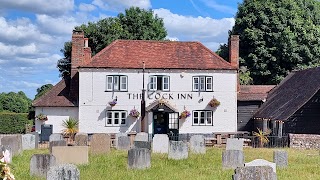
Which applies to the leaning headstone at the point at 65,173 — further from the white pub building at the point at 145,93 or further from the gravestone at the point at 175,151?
the white pub building at the point at 145,93

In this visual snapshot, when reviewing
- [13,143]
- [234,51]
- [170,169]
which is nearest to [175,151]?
[170,169]

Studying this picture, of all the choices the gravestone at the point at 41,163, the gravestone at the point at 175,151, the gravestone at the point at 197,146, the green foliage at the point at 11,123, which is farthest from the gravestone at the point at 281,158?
the green foliage at the point at 11,123

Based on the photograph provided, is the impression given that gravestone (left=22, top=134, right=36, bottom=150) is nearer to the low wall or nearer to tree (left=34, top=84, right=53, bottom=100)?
the low wall

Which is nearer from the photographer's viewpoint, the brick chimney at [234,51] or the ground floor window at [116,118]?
the ground floor window at [116,118]

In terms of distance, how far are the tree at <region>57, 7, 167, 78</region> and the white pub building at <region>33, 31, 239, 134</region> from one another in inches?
502

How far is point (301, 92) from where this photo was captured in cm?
3612

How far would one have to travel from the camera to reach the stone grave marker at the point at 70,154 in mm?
19484

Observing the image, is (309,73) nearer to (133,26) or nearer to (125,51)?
(125,51)

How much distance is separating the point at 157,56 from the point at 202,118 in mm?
6154

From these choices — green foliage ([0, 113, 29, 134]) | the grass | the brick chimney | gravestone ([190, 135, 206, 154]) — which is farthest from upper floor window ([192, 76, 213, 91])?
green foliage ([0, 113, 29, 134])

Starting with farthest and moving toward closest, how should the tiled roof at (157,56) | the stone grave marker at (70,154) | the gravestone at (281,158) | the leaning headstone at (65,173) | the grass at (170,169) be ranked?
1. the tiled roof at (157,56)
2. the stone grave marker at (70,154)
3. the gravestone at (281,158)
4. the grass at (170,169)
5. the leaning headstone at (65,173)

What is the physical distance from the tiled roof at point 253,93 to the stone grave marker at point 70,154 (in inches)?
877

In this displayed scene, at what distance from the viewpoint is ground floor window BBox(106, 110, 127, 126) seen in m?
37.9

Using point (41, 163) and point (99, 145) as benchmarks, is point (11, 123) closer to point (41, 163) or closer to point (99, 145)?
point (99, 145)
